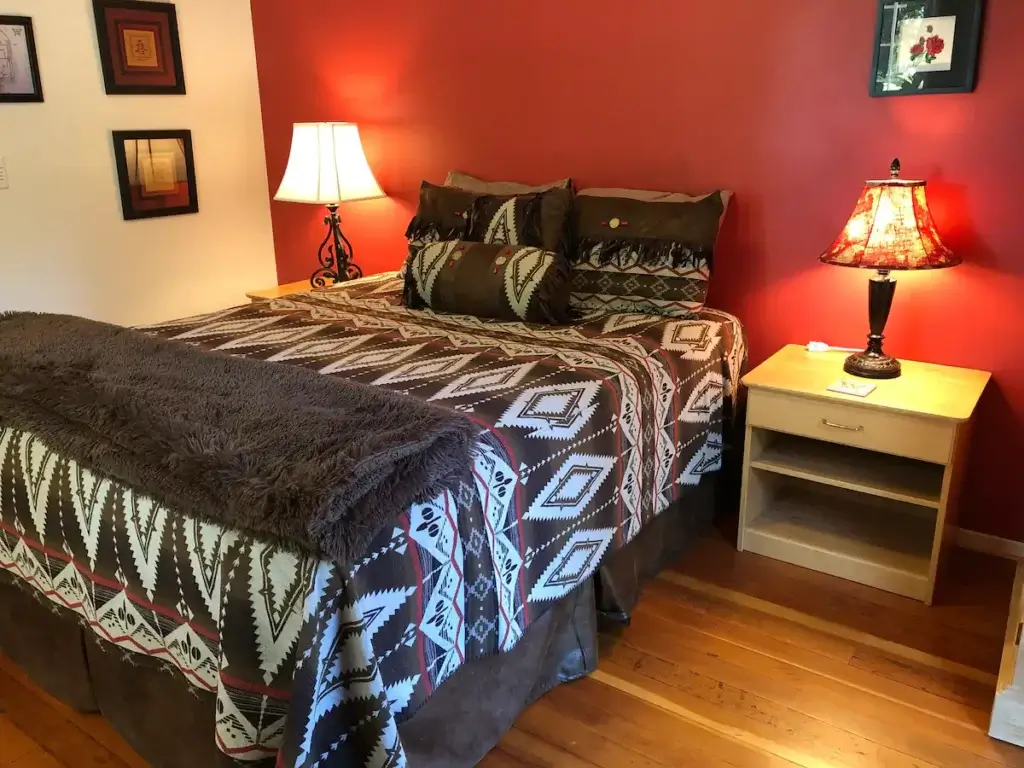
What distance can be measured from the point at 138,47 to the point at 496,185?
1632 mm

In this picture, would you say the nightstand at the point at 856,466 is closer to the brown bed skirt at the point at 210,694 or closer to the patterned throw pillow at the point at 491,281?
the brown bed skirt at the point at 210,694

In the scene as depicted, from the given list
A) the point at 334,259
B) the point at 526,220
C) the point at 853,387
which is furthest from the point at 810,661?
the point at 334,259

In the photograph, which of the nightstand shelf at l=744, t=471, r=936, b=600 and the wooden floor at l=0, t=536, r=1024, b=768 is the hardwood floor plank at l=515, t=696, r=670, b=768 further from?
the nightstand shelf at l=744, t=471, r=936, b=600

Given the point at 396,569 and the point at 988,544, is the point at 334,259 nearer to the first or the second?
the point at 396,569

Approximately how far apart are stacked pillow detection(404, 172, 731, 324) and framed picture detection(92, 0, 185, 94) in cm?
156

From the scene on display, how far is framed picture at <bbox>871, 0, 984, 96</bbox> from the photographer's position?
2.12 meters

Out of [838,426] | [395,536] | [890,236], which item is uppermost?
[890,236]

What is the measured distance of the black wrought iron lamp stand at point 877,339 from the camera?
7.23 feet

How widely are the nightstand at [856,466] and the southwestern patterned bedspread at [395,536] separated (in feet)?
0.61

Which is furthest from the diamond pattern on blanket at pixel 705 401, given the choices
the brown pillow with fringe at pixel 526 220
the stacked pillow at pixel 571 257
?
the brown pillow with fringe at pixel 526 220

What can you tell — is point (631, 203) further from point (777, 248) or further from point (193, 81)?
point (193, 81)

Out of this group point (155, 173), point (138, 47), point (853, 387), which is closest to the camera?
point (853, 387)

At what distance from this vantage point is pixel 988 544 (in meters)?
2.41

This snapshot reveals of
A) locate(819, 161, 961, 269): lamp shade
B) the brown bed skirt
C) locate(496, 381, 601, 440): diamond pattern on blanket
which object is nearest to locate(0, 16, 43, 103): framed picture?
the brown bed skirt
